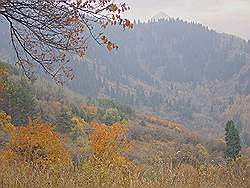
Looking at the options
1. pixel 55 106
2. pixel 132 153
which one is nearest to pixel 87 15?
pixel 132 153

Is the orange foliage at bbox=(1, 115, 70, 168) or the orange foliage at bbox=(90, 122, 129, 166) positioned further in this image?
the orange foliage at bbox=(90, 122, 129, 166)

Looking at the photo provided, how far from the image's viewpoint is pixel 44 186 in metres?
5.95

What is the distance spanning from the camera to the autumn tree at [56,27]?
5988mm

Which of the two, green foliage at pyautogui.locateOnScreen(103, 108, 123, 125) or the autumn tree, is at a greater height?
the autumn tree

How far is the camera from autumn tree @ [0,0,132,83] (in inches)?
236

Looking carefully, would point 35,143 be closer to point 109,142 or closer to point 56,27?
point 109,142

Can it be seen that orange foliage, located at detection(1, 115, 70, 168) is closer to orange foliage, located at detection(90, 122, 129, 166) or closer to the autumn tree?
orange foliage, located at detection(90, 122, 129, 166)

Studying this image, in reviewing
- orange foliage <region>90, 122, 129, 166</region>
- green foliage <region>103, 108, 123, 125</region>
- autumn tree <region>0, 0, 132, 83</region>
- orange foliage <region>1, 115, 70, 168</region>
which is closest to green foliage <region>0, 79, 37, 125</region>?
orange foliage <region>90, 122, 129, 166</region>

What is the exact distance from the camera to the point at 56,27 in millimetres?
6145

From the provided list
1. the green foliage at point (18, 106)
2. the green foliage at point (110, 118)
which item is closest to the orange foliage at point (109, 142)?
the green foliage at point (18, 106)

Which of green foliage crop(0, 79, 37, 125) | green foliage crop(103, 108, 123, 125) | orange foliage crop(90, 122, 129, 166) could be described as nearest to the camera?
orange foliage crop(90, 122, 129, 166)

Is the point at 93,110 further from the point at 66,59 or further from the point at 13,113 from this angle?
the point at 66,59

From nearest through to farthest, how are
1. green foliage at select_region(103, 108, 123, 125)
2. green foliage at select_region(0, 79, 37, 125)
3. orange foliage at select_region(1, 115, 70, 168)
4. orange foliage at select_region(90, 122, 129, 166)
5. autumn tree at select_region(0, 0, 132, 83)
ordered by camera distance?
autumn tree at select_region(0, 0, 132, 83) → orange foliage at select_region(1, 115, 70, 168) → orange foliage at select_region(90, 122, 129, 166) → green foliage at select_region(0, 79, 37, 125) → green foliage at select_region(103, 108, 123, 125)

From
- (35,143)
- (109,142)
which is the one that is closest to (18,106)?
(109,142)
